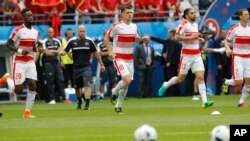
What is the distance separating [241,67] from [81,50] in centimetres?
524

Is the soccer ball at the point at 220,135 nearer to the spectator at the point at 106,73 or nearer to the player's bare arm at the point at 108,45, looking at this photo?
the player's bare arm at the point at 108,45

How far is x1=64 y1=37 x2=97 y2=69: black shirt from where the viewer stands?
2850 cm

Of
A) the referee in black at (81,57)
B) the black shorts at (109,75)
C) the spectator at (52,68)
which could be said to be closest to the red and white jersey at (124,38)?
the referee in black at (81,57)

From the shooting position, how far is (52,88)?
1312 inches

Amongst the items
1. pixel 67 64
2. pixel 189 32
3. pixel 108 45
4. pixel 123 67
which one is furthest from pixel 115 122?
pixel 67 64

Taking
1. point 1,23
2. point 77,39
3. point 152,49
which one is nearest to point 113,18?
point 152,49

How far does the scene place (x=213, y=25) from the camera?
36938mm

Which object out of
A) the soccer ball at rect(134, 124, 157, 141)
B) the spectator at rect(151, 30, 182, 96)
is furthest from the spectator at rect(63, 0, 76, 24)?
the soccer ball at rect(134, 124, 157, 141)

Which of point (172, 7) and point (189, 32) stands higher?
point (189, 32)

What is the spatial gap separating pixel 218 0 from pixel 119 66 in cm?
1327

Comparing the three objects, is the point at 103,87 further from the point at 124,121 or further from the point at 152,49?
the point at 124,121

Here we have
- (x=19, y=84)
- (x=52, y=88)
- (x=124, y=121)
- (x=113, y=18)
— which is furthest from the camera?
(x=113, y=18)

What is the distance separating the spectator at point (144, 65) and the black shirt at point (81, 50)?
23.7 feet

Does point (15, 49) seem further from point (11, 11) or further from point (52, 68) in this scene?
point (11, 11)
